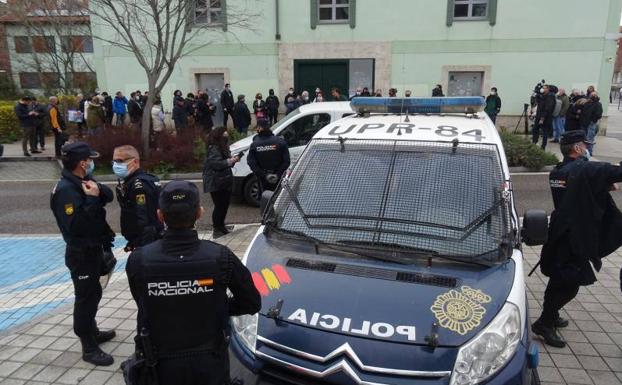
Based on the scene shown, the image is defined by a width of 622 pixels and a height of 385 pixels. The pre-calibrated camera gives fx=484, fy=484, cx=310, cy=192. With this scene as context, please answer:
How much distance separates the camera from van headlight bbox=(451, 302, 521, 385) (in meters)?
2.44

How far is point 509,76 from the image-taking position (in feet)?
62.3

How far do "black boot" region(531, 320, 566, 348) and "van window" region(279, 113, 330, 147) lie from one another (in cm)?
588

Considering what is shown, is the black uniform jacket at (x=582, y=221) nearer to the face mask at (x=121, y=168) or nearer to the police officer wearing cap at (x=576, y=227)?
the police officer wearing cap at (x=576, y=227)

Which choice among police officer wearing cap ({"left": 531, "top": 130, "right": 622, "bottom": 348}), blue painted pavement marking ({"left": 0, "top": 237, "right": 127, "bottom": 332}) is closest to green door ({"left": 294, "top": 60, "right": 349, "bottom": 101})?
blue painted pavement marking ({"left": 0, "top": 237, "right": 127, "bottom": 332})

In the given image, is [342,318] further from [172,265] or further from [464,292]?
[172,265]

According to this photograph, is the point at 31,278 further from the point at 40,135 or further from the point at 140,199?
the point at 40,135

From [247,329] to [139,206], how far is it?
1612mm

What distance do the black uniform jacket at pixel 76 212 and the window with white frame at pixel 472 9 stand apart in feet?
59.5

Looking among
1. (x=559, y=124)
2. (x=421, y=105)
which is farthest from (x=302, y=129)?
(x=559, y=124)

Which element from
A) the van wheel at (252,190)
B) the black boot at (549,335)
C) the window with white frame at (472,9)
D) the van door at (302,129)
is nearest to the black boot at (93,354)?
the black boot at (549,335)

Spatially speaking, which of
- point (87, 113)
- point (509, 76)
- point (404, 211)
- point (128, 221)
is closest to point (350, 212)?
point (404, 211)

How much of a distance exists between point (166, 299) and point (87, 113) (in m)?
15.5

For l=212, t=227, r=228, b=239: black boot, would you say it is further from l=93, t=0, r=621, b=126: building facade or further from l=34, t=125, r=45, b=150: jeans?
l=93, t=0, r=621, b=126: building facade

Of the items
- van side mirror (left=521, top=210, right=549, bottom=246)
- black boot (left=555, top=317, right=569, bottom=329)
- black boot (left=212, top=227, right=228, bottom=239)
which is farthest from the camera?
black boot (left=212, top=227, right=228, bottom=239)
